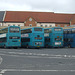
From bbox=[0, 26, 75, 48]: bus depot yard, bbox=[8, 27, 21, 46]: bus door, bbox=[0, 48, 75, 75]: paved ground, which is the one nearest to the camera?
bbox=[0, 48, 75, 75]: paved ground

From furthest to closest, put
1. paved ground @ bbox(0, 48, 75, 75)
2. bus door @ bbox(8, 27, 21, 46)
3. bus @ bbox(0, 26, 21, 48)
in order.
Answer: bus door @ bbox(8, 27, 21, 46), bus @ bbox(0, 26, 21, 48), paved ground @ bbox(0, 48, 75, 75)

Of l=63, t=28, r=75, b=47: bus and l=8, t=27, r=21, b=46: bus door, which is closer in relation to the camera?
l=8, t=27, r=21, b=46: bus door

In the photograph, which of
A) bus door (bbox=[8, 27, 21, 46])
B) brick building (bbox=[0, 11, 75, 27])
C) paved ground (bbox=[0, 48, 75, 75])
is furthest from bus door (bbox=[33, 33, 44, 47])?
brick building (bbox=[0, 11, 75, 27])

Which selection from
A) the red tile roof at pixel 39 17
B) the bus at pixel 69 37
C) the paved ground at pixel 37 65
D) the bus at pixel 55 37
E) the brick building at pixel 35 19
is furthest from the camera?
the red tile roof at pixel 39 17

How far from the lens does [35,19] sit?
90625 millimetres

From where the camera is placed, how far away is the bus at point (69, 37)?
3881 cm

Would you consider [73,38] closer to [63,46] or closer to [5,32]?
[63,46]

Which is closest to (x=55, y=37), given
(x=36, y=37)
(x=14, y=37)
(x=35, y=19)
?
(x=36, y=37)

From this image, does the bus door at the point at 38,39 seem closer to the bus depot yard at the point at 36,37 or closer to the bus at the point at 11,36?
the bus depot yard at the point at 36,37

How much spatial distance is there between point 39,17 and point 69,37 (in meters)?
53.9

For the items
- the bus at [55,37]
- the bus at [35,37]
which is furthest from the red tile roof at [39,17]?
the bus at [35,37]

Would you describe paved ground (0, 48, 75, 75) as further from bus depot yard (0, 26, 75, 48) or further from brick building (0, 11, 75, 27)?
brick building (0, 11, 75, 27)

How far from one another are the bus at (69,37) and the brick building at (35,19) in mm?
48781

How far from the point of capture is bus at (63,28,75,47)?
38.8 m
